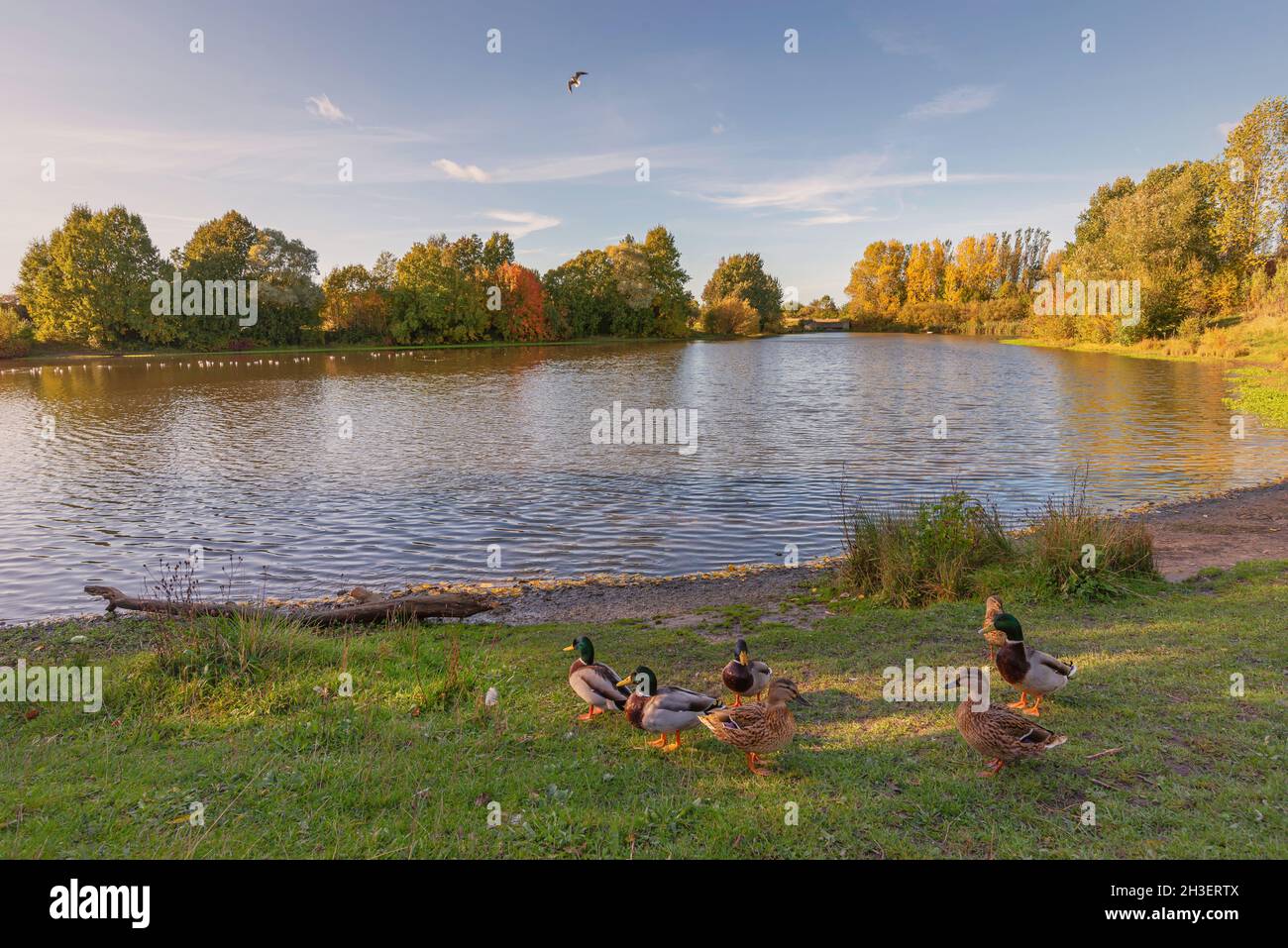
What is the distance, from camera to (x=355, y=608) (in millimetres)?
11383

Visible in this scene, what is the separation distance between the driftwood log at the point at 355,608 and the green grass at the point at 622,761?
5.14 ft

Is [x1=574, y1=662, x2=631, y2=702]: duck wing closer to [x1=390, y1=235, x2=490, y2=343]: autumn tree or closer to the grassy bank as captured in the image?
the grassy bank

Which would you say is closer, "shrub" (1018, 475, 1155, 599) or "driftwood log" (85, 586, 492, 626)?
"shrub" (1018, 475, 1155, 599)

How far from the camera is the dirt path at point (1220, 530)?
40.2ft

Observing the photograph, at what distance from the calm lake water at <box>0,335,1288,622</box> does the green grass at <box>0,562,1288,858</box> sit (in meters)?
6.19

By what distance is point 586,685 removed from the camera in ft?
23.8

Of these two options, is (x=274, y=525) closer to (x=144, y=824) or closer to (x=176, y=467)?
(x=176, y=467)

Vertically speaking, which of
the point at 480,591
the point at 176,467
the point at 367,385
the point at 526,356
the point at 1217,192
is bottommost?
the point at 480,591

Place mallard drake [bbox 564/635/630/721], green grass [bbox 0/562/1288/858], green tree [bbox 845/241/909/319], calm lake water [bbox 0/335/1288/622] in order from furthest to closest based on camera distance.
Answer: green tree [bbox 845/241/909/319] → calm lake water [bbox 0/335/1288/622] → mallard drake [bbox 564/635/630/721] → green grass [bbox 0/562/1288/858]

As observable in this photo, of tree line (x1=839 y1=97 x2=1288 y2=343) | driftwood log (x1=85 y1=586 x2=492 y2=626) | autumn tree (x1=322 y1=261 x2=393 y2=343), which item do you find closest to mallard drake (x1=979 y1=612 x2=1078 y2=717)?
driftwood log (x1=85 y1=586 x2=492 y2=626)

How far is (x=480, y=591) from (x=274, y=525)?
7.84 metres

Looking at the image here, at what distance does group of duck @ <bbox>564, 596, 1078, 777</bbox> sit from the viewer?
5488mm

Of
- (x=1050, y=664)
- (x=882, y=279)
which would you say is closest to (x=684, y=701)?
(x=1050, y=664)
